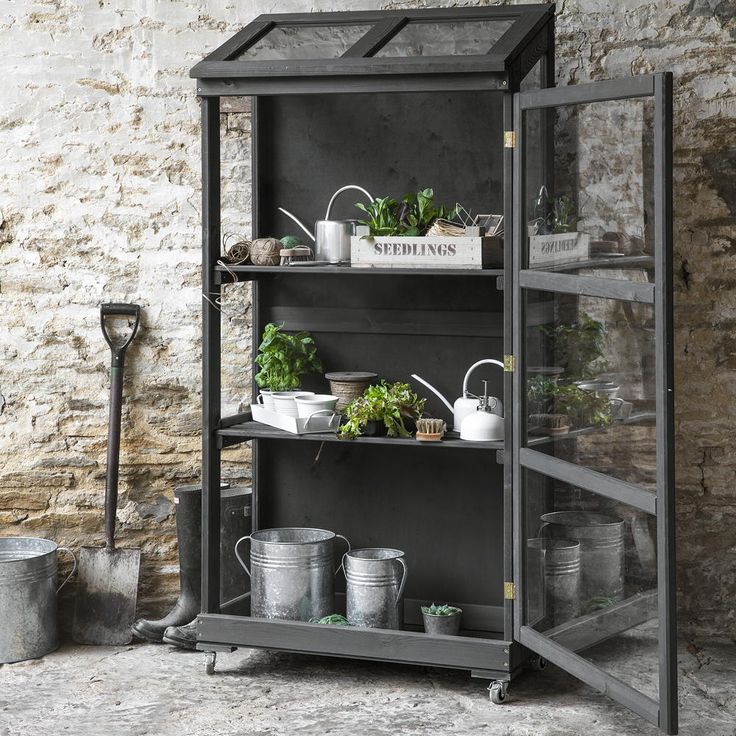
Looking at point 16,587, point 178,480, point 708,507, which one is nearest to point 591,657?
point 708,507

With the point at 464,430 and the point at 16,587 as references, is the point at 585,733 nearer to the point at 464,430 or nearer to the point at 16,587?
the point at 464,430

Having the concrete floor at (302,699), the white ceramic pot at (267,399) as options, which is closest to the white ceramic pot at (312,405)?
the white ceramic pot at (267,399)

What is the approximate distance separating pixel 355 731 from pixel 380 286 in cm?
174

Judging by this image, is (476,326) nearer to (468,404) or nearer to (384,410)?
(468,404)

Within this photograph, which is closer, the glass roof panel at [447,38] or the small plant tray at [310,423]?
the glass roof panel at [447,38]

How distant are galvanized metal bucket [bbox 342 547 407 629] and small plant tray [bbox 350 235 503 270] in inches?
44.5

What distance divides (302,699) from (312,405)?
1083 mm

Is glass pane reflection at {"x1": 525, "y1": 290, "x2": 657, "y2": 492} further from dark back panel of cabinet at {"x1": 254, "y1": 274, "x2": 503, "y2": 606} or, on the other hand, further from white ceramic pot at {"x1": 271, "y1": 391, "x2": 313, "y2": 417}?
white ceramic pot at {"x1": 271, "y1": 391, "x2": 313, "y2": 417}

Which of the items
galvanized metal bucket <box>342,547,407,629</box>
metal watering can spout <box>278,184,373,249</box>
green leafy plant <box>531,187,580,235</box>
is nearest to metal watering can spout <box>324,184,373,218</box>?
metal watering can spout <box>278,184,373,249</box>

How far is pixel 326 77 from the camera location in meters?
3.93

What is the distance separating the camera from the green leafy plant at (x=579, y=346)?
3662 millimetres

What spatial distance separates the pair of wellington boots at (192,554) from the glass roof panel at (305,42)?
5.87 ft

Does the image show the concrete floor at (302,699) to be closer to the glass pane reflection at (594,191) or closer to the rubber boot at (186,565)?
the rubber boot at (186,565)

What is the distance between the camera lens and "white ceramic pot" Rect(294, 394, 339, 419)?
4168mm
